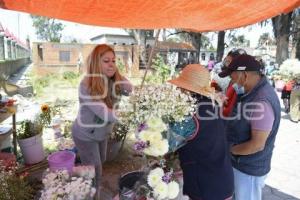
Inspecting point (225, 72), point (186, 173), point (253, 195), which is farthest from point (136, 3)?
point (253, 195)

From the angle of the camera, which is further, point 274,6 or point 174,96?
point 274,6

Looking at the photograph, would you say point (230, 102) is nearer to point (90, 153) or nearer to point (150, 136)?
point (150, 136)

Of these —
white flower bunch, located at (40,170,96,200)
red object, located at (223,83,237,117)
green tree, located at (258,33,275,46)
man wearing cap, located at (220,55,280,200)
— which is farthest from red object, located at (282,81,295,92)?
green tree, located at (258,33,275,46)

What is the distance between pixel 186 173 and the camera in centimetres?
205

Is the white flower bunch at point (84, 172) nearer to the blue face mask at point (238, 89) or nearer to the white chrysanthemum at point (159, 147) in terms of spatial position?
the white chrysanthemum at point (159, 147)

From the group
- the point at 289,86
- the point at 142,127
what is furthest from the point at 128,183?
the point at 289,86

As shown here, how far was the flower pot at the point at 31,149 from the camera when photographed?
12.8 feet

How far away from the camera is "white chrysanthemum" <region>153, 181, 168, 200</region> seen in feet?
5.51

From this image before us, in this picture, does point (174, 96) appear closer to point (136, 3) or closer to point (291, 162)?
point (136, 3)

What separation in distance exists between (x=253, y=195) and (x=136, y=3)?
1.81 meters

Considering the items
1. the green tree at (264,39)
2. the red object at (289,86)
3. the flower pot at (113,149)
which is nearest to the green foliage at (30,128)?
the flower pot at (113,149)

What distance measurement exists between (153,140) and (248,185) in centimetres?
119

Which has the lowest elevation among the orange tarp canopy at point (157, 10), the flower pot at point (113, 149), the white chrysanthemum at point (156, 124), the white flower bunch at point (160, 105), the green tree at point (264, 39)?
the flower pot at point (113, 149)

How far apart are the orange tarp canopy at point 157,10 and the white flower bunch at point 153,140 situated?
1.15 meters
